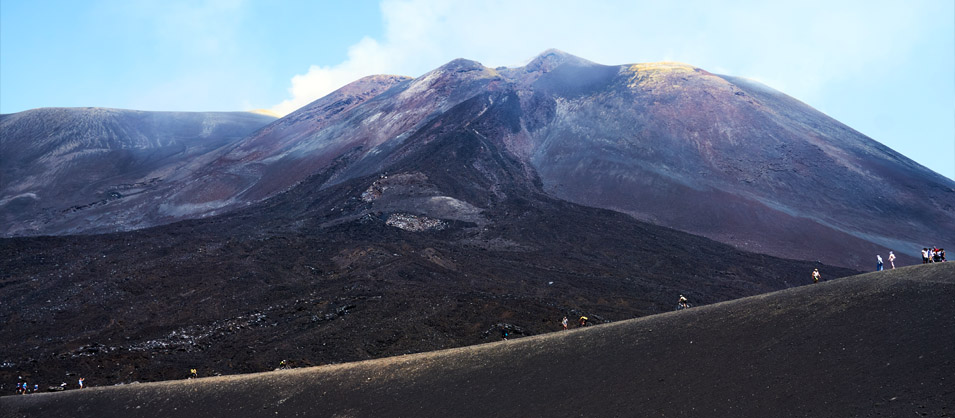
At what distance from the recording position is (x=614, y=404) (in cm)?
1490

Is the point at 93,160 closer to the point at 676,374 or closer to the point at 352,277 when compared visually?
the point at 352,277

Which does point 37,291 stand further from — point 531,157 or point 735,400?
point 531,157

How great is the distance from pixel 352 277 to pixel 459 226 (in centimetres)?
1840

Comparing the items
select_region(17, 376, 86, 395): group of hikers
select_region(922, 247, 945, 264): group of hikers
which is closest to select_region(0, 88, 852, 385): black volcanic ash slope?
select_region(17, 376, 86, 395): group of hikers

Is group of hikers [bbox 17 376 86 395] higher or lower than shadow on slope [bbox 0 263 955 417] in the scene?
lower

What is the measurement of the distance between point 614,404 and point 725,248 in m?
45.6

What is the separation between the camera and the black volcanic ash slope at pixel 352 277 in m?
30.8

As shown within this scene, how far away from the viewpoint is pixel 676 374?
15.6 m

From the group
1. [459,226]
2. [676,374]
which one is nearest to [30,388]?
[676,374]

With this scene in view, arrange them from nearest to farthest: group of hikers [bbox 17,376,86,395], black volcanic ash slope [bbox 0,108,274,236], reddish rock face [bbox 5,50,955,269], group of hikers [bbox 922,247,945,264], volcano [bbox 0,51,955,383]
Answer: group of hikers [bbox 922,247,945,264] < group of hikers [bbox 17,376,86,395] < volcano [bbox 0,51,955,383] < reddish rock face [bbox 5,50,955,269] < black volcanic ash slope [bbox 0,108,274,236]

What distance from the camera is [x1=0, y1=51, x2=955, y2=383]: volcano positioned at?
33.4 meters

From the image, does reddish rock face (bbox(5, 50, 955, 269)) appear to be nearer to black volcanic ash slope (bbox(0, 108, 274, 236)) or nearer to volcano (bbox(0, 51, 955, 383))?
volcano (bbox(0, 51, 955, 383))

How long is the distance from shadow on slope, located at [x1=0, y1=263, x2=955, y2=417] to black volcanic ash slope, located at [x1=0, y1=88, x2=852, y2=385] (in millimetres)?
7071

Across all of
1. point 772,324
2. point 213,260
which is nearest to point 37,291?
point 213,260
